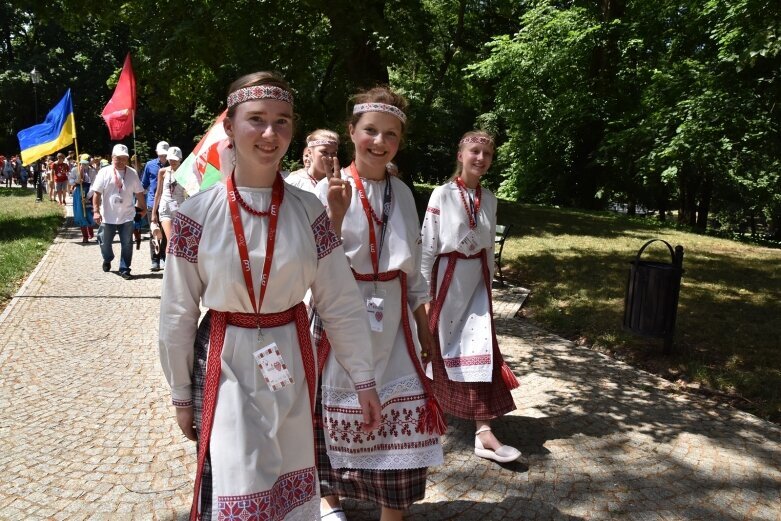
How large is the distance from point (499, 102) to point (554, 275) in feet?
49.2

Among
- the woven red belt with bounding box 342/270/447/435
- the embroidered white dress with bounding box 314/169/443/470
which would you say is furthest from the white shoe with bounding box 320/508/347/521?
the woven red belt with bounding box 342/270/447/435

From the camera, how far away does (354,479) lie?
9.93 ft

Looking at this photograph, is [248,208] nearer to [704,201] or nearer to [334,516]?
[334,516]

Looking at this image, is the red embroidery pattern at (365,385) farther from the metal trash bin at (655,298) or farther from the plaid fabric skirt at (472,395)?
the metal trash bin at (655,298)

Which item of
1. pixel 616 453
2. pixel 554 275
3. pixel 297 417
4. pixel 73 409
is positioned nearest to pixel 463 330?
pixel 616 453

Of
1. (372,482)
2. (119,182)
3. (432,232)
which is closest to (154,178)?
(119,182)

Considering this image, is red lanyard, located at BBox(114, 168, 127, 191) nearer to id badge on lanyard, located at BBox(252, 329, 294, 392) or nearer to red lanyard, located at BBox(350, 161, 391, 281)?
red lanyard, located at BBox(350, 161, 391, 281)

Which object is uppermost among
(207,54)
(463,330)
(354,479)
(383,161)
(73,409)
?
(207,54)

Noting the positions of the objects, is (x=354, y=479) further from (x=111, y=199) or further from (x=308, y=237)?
(x=111, y=199)

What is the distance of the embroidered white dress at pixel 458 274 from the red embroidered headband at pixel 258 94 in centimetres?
220

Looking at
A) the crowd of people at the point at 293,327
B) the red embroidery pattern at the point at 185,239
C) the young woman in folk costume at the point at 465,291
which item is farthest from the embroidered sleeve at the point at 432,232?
the red embroidery pattern at the point at 185,239

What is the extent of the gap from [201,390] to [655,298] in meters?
5.39

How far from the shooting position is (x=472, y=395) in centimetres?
421

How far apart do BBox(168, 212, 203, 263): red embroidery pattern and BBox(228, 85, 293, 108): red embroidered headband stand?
0.46 m
